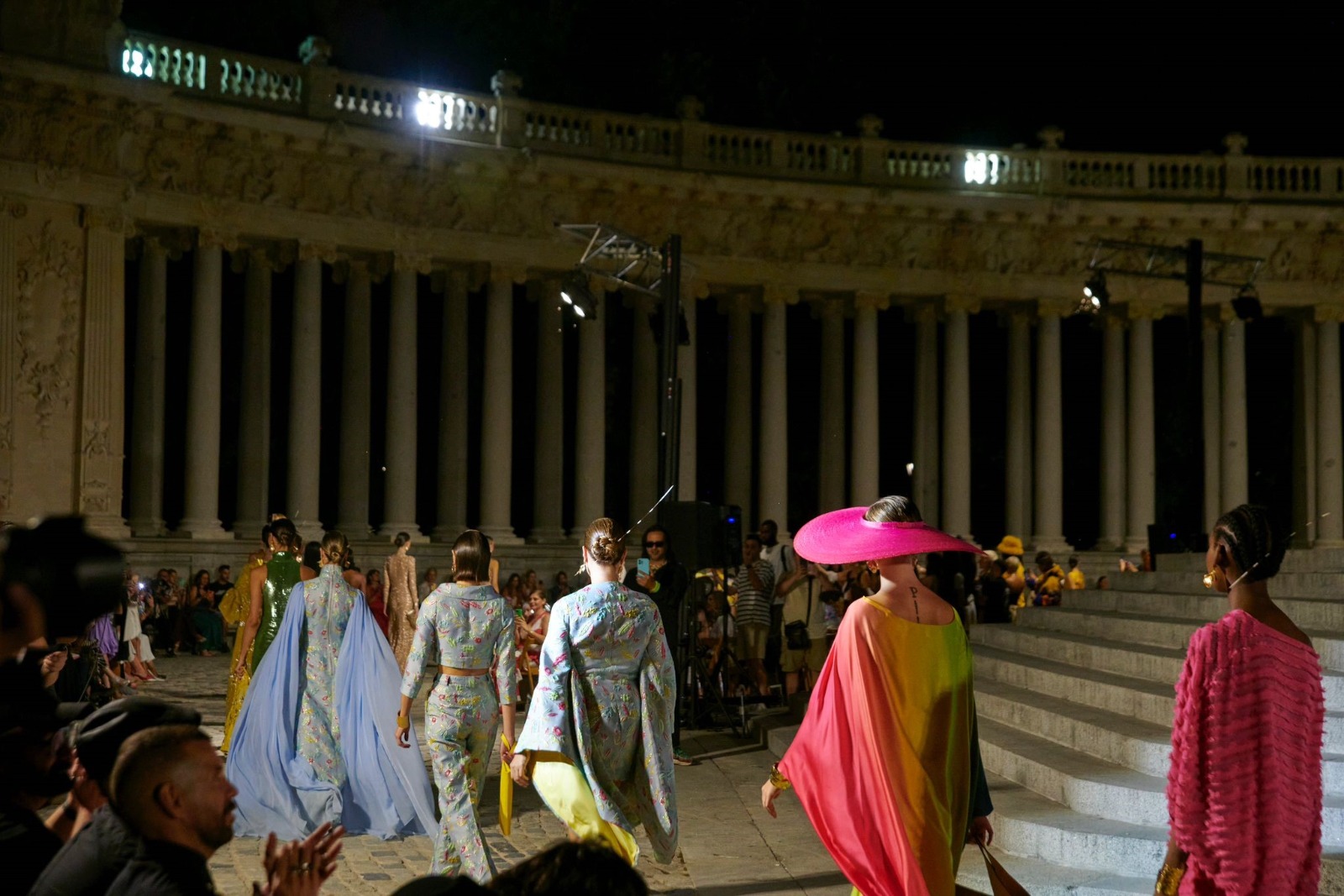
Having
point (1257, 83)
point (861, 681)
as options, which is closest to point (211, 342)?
point (861, 681)

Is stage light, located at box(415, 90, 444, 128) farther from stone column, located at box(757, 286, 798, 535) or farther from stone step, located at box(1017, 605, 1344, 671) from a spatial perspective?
stone step, located at box(1017, 605, 1344, 671)

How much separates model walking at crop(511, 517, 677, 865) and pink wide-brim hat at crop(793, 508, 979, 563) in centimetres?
164

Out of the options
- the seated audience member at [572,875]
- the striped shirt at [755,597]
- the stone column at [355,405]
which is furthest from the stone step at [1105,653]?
the stone column at [355,405]

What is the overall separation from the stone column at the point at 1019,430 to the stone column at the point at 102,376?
1957cm

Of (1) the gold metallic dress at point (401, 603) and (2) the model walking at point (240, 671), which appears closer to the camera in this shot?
(2) the model walking at point (240, 671)

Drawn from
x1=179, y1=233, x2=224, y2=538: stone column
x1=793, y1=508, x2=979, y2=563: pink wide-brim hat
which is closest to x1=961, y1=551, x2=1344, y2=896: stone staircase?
x1=793, y1=508, x2=979, y2=563: pink wide-brim hat

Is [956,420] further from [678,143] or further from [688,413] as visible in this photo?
[678,143]

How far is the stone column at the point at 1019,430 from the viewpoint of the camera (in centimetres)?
3484

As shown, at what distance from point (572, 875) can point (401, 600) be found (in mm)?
16881

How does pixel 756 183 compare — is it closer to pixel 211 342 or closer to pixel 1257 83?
pixel 211 342

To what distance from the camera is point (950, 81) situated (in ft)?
147

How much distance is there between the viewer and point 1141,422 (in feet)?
115

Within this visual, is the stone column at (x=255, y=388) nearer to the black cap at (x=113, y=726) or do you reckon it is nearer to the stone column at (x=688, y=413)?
the stone column at (x=688, y=413)

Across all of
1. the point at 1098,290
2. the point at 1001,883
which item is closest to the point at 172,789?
the point at 1001,883
